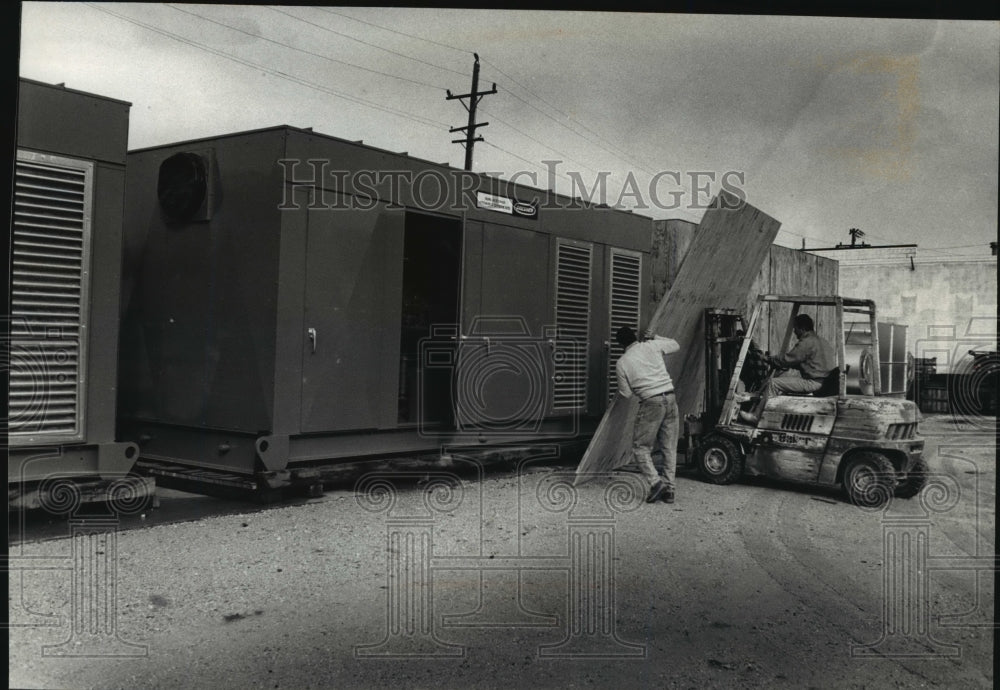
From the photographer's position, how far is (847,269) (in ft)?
66.2

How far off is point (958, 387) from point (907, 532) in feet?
31.4

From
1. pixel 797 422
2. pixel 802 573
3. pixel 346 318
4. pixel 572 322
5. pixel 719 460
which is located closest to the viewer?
pixel 802 573

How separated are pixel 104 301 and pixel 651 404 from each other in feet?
14.3

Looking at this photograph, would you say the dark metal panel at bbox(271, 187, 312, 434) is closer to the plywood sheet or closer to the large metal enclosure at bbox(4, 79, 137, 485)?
the large metal enclosure at bbox(4, 79, 137, 485)

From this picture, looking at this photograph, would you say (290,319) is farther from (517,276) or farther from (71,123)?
(517,276)

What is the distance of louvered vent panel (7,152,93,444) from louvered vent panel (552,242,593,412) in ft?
15.1

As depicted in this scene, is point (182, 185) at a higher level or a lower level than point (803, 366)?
higher

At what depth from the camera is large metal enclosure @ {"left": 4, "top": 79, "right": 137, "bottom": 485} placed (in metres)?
4.98

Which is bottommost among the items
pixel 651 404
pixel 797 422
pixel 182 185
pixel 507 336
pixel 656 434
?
pixel 656 434

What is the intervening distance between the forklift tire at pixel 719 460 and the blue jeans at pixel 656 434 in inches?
32.2

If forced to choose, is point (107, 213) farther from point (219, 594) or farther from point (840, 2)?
point (840, 2)

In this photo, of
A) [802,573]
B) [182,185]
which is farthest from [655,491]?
[182,185]

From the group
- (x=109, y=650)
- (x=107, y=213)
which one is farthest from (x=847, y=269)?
(x=109, y=650)

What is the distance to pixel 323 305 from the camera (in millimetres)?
6250
